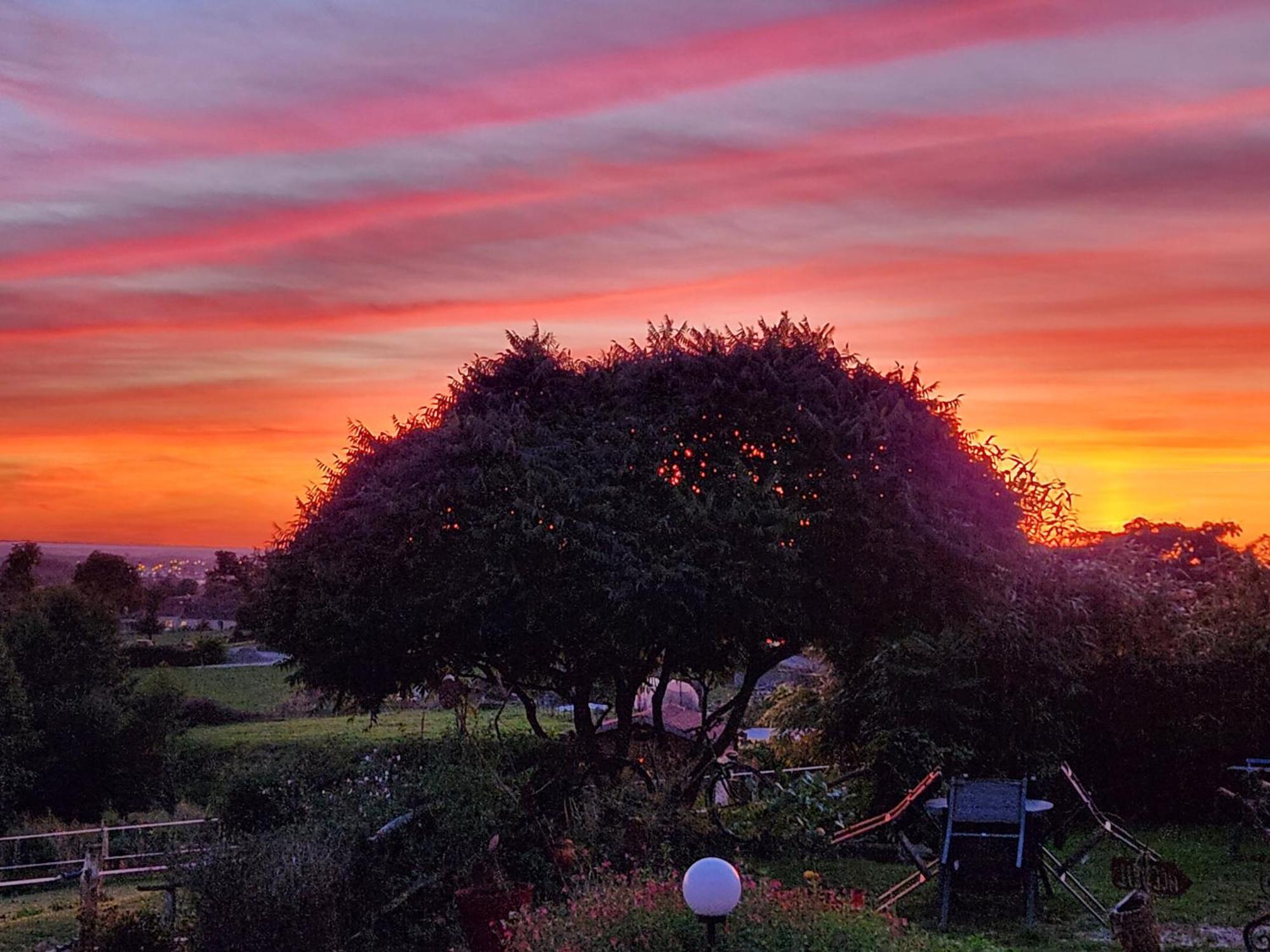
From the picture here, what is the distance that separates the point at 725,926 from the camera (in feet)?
23.6

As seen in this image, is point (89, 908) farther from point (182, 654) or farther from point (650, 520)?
point (182, 654)

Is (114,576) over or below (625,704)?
over

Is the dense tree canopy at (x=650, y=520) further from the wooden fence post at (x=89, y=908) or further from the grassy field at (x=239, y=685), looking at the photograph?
the grassy field at (x=239, y=685)

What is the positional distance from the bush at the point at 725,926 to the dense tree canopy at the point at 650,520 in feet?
15.8

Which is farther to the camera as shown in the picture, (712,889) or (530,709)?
(530,709)

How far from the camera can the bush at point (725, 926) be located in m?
7.16

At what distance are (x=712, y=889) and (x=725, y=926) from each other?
76cm

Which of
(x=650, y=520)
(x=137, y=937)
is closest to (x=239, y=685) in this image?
(x=650, y=520)

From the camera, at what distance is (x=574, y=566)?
1306 centimetres

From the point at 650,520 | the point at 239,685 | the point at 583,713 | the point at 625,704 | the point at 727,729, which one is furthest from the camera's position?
the point at 239,685

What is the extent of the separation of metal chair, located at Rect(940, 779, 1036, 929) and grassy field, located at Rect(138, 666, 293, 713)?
35.9 m

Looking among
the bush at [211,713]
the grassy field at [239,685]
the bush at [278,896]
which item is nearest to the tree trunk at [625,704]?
the bush at [278,896]

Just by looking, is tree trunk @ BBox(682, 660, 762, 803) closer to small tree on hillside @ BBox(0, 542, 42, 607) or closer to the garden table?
the garden table

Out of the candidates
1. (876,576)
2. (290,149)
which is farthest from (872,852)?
(290,149)
